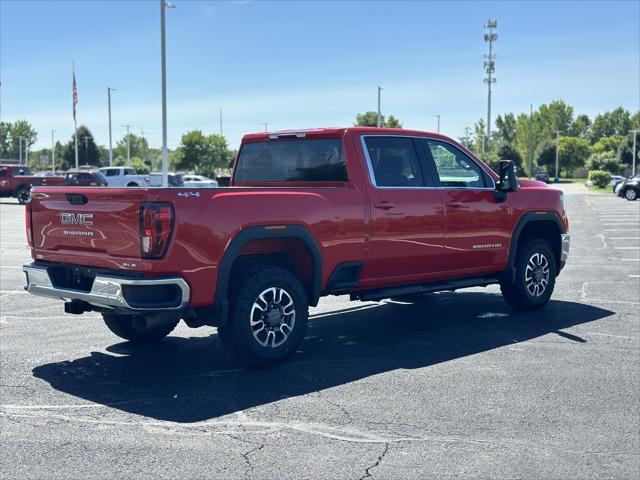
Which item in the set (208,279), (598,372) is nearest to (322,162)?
(208,279)

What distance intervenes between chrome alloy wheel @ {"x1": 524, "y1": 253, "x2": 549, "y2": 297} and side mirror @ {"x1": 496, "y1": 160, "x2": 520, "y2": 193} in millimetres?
1028

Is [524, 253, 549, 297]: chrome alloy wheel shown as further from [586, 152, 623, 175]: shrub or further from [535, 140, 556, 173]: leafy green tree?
[535, 140, 556, 173]: leafy green tree

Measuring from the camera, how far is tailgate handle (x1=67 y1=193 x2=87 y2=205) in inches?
251

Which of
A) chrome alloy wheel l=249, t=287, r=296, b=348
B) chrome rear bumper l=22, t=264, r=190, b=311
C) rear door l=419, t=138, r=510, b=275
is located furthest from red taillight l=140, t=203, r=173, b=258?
rear door l=419, t=138, r=510, b=275

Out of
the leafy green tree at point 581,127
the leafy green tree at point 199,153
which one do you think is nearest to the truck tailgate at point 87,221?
the leafy green tree at point 199,153

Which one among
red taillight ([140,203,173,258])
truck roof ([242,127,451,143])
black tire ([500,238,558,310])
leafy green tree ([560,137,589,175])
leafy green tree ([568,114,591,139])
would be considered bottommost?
black tire ([500,238,558,310])

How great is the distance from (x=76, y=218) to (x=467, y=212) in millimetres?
4039

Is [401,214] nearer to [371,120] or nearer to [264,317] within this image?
[264,317]

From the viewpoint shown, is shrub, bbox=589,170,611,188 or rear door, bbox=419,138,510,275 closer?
rear door, bbox=419,138,510,275

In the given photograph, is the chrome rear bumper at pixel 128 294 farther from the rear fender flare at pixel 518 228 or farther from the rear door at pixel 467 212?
the rear fender flare at pixel 518 228

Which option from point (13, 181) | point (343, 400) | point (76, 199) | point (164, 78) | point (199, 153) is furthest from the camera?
point (199, 153)

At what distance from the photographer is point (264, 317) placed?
6551mm

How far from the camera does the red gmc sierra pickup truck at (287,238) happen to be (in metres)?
5.95

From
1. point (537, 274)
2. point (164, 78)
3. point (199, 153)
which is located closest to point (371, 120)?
point (199, 153)
